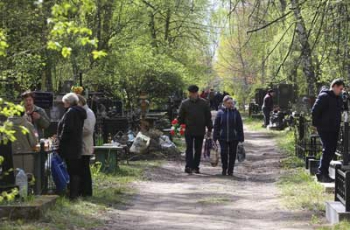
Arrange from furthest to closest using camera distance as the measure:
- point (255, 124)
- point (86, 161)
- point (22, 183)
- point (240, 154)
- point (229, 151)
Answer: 1. point (255, 124)
2. point (240, 154)
3. point (229, 151)
4. point (86, 161)
5. point (22, 183)

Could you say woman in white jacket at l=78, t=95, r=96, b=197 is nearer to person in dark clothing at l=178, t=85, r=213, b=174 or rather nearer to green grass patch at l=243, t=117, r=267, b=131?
person in dark clothing at l=178, t=85, r=213, b=174

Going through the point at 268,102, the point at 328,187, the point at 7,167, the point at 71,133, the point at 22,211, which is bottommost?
the point at 328,187

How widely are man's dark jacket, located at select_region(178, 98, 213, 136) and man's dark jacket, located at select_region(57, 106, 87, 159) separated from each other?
448cm

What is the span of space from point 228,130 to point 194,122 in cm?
78

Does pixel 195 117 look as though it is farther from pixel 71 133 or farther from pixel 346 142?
pixel 71 133

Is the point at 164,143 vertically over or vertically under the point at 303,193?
over

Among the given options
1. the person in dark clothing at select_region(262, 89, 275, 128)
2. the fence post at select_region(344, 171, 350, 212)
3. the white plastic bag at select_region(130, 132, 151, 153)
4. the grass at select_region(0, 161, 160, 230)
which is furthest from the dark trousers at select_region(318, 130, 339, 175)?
the person in dark clothing at select_region(262, 89, 275, 128)

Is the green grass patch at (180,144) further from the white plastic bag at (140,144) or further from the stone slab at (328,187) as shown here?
the stone slab at (328,187)

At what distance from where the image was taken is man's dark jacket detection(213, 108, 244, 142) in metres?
14.4

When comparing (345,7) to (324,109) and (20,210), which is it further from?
(20,210)

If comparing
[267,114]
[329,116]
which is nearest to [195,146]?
[329,116]

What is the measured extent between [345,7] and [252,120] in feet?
92.6

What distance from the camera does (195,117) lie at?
48.2 feet

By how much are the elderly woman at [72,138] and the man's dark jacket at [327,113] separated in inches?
152
